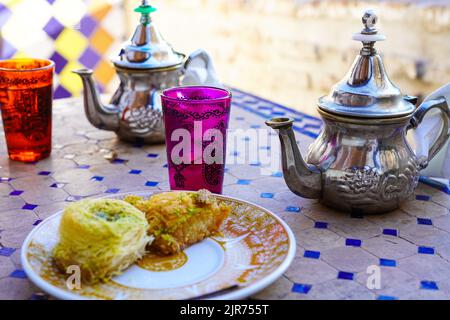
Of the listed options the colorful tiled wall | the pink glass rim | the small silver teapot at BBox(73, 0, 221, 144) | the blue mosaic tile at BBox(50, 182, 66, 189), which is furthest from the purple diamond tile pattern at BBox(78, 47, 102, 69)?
the pink glass rim

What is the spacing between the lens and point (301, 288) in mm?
682

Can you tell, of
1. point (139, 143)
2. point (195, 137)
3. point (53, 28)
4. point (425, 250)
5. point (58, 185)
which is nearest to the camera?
point (425, 250)

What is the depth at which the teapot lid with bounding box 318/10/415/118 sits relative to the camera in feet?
2.73

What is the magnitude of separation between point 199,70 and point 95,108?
236 millimetres

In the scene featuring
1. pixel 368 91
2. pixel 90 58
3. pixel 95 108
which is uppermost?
pixel 368 91

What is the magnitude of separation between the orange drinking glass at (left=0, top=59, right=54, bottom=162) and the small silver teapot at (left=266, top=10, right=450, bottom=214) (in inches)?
19.5

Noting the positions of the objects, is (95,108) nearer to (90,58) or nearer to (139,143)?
(139,143)

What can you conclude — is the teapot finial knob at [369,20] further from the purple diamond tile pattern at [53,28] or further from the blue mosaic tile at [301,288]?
the purple diamond tile pattern at [53,28]

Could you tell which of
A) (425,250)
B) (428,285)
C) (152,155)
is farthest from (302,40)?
(428,285)

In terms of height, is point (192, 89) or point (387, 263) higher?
point (192, 89)

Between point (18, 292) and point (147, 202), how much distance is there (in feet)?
0.63

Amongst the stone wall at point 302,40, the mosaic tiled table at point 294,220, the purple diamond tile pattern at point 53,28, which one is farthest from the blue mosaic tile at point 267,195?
the purple diamond tile pattern at point 53,28

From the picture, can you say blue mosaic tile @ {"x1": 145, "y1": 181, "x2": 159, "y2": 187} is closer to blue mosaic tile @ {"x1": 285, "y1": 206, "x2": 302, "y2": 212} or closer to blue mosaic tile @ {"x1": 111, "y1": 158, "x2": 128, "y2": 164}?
blue mosaic tile @ {"x1": 111, "y1": 158, "x2": 128, "y2": 164}

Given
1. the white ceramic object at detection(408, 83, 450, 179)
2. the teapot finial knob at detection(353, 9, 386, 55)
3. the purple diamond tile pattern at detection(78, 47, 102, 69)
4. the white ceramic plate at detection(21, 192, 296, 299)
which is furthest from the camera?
the purple diamond tile pattern at detection(78, 47, 102, 69)
